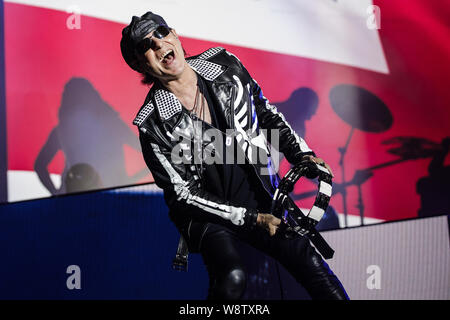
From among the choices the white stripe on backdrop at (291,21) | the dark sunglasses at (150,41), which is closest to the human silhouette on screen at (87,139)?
the white stripe on backdrop at (291,21)

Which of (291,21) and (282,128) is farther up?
(291,21)

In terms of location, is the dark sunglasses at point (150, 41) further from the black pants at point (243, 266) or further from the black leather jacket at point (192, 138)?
the black pants at point (243, 266)

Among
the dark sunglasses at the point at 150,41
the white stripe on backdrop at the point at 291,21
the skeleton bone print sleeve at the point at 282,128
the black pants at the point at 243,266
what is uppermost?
the white stripe on backdrop at the point at 291,21

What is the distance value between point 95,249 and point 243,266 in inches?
50.0

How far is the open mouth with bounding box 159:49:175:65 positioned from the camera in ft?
6.61

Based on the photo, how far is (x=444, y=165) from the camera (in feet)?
10.2

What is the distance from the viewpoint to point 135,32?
2006 millimetres

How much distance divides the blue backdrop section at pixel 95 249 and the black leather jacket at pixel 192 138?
2.65 ft

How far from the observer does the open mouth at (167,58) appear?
79.3 inches

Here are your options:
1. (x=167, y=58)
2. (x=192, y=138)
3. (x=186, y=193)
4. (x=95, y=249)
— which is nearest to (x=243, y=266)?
(x=186, y=193)

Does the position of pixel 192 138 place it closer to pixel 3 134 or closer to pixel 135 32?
pixel 135 32

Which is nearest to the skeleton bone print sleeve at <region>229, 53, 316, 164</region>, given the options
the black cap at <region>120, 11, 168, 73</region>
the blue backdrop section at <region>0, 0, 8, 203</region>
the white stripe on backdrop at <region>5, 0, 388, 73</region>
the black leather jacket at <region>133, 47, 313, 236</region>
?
the black leather jacket at <region>133, 47, 313, 236</region>

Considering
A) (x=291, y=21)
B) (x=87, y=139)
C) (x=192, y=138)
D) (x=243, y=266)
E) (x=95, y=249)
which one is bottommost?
(x=243, y=266)

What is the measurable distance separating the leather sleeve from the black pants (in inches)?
3.2
